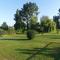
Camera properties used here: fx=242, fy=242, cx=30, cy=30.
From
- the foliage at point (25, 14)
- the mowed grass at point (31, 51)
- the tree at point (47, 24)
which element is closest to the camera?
the mowed grass at point (31, 51)

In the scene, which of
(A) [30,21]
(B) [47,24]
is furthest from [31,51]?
(A) [30,21]

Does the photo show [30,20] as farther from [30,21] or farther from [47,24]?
[47,24]

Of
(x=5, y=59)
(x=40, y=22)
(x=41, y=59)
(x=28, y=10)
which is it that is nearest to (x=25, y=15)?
(x=28, y=10)

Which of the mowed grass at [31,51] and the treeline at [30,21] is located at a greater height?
the treeline at [30,21]

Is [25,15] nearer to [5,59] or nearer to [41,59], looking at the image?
[5,59]

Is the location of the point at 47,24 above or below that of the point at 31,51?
above

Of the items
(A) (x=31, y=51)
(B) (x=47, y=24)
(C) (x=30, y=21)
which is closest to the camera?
(A) (x=31, y=51)

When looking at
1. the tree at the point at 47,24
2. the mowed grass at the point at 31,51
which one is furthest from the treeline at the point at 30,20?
the mowed grass at the point at 31,51

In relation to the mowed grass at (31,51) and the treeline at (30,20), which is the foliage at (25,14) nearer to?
the treeline at (30,20)

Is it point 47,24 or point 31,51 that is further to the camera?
point 47,24

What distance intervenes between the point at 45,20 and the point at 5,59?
2844 inches

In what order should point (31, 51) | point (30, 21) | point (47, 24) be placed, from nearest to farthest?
point (31, 51)
point (47, 24)
point (30, 21)

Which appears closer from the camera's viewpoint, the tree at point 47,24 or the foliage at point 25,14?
the tree at point 47,24

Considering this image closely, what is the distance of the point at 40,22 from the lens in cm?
9062
